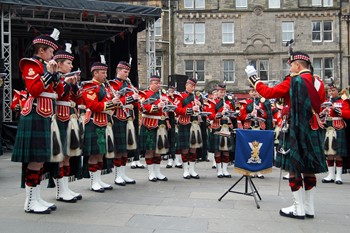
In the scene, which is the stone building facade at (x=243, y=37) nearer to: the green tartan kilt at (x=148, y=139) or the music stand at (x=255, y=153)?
the green tartan kilt at (x=148, y=139)

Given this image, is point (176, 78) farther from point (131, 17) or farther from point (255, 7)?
point (255, 7)

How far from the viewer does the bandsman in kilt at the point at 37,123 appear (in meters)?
→ 5.29

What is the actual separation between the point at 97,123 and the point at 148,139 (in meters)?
1.62

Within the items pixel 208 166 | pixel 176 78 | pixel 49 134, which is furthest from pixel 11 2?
pixel 49 134

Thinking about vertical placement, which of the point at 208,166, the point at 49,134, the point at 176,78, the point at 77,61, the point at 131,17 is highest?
the point at 131,17

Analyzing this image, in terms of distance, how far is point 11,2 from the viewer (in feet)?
42.4

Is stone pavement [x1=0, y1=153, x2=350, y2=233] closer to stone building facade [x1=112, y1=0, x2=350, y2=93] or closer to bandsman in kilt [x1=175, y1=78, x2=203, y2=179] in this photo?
bandsman in kilt [x1=175, y1=78, x2=203, y2=179]

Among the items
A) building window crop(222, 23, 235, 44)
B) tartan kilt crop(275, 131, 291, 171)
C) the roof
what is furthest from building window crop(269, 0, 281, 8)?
tartan kilt crop(275, 131, 291, 171)

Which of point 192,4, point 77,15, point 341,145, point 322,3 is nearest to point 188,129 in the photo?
point 341,145

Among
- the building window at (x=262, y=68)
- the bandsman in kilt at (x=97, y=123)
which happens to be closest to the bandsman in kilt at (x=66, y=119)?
the bandsman in kilt at (x=97, y=123)

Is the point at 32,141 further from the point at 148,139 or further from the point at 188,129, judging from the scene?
the point at 188,129

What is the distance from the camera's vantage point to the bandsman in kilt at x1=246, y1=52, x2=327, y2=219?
5480 millimetres

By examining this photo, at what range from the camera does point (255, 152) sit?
261 inches

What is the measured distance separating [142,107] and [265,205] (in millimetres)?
3323
